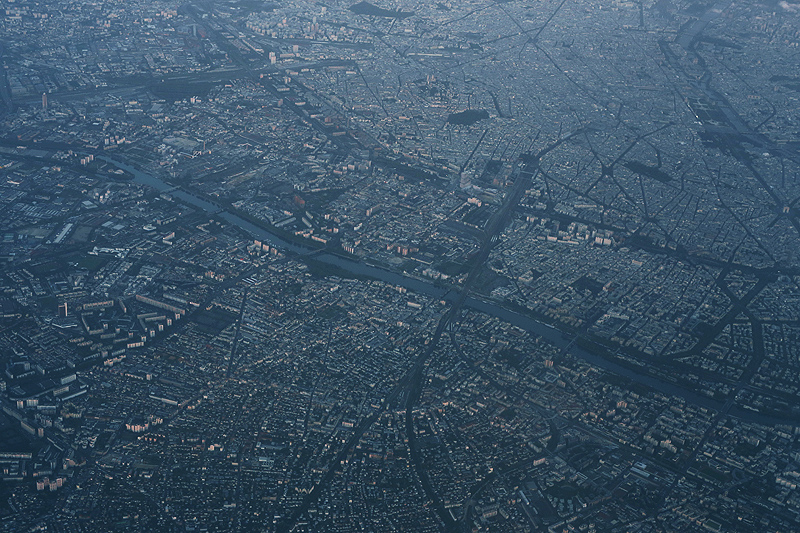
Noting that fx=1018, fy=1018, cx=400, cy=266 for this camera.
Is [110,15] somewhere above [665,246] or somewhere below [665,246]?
below

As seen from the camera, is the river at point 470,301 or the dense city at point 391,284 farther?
the river at point 470,301

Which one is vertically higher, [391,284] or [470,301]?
[470,301]

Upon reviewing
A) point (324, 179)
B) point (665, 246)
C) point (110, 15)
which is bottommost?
point (110, 15)

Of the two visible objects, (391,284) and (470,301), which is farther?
(391,284)

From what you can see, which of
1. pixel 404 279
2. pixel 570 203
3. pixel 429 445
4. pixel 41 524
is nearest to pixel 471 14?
pixel 570 203

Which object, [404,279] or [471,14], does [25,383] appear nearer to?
[404,279]

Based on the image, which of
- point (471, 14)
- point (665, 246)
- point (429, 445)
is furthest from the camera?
point (471, 14)

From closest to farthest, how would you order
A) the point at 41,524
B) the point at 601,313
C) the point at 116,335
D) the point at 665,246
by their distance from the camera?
1. the point at 41,524
2. the point at 116,335
3. the point at 601,313
4. the point at 665,246

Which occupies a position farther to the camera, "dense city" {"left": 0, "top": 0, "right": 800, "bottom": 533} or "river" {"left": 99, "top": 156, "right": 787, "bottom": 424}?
"river" {"left": 99, "top": 156, "right": 787, "bottom": 424}
